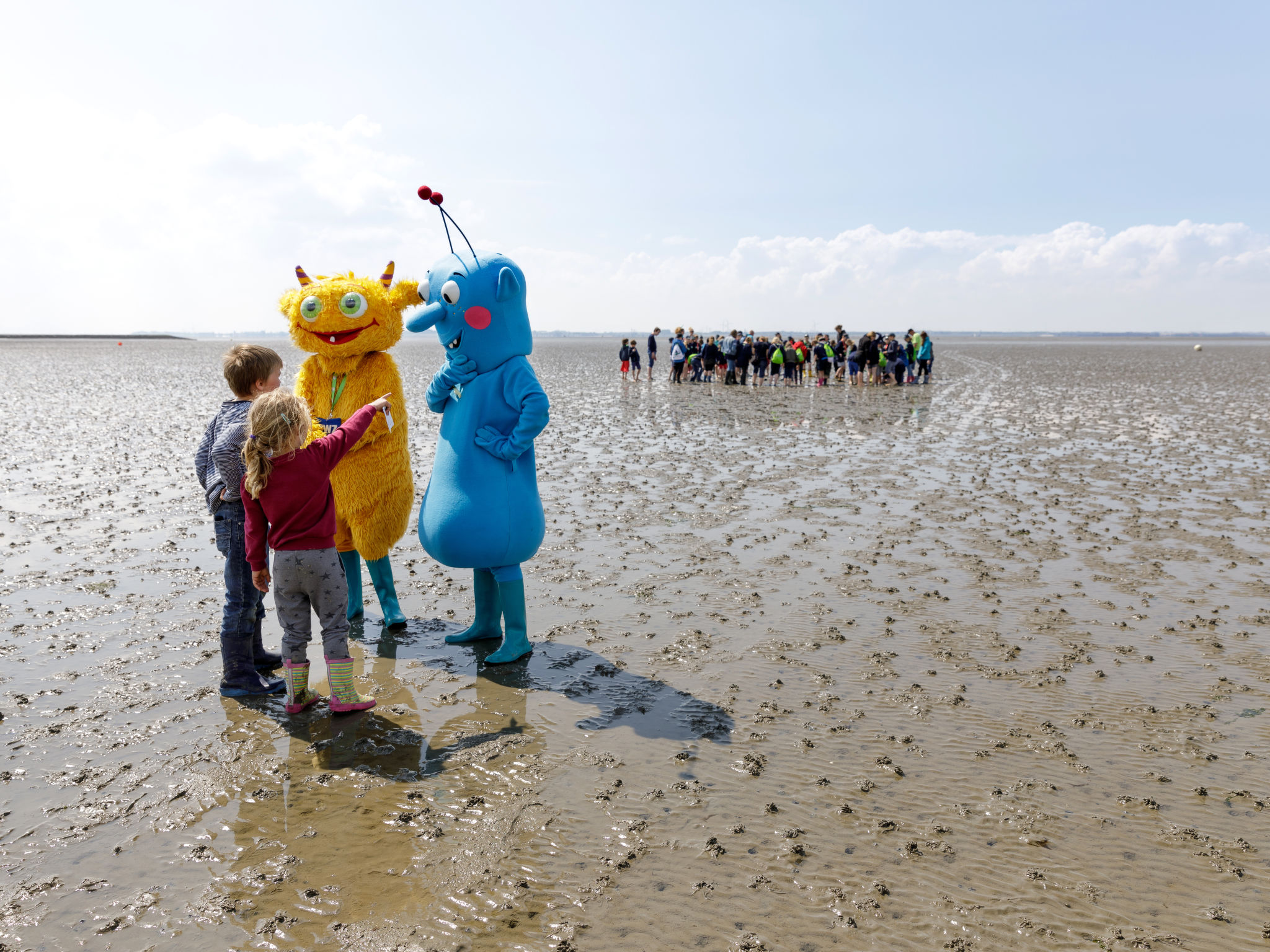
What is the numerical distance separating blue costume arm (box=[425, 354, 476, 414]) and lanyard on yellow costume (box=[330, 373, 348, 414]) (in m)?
0.62

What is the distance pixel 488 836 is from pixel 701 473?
8048mm

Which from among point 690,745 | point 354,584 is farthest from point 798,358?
point 690,745

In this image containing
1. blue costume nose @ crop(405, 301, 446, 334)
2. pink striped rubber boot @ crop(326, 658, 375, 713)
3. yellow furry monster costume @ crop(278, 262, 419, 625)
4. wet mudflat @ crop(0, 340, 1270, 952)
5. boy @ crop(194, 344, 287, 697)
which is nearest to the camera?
wet mudflat @ crop(0, 340, 1270, 952)

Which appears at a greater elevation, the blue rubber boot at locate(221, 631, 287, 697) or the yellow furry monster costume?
the yellow furry monster costume

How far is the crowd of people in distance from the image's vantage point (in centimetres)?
2559

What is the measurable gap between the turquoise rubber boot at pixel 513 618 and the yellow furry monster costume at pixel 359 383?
3.23 ft

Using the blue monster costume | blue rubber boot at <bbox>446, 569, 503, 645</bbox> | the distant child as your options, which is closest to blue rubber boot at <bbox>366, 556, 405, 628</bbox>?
blue rubber boot at <bbox>446, 569, 503, 645</bbox>

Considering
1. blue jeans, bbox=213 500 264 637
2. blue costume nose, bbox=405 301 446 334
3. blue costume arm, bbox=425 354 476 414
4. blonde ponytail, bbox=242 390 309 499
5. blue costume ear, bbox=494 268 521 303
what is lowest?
blue jeans, bbox=213 500 264 637

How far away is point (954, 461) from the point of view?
11.9 metres

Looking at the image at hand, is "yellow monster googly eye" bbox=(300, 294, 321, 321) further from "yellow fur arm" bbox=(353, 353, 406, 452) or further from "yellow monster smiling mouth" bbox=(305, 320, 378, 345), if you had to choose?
"yellow fur arm" bbox=(353, 353, 406, 452)

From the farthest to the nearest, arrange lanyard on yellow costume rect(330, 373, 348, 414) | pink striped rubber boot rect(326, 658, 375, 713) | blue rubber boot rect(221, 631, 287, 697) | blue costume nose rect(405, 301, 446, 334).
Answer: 1. lanyard on yellow costume rect(330, 373, 348, 414)
2. blue costume nose rect(405, 301, 446, 334)
3. blue rubber boot rect(221, 631, 287, 697)
4. pink striped rubber boot rect(326, 658, 375, 713)

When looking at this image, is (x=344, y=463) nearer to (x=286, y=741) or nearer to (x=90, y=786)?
(x=286, y=741)

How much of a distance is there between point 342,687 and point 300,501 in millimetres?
1053

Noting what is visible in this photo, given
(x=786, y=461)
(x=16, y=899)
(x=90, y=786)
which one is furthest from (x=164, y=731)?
(x=786, y=461)
